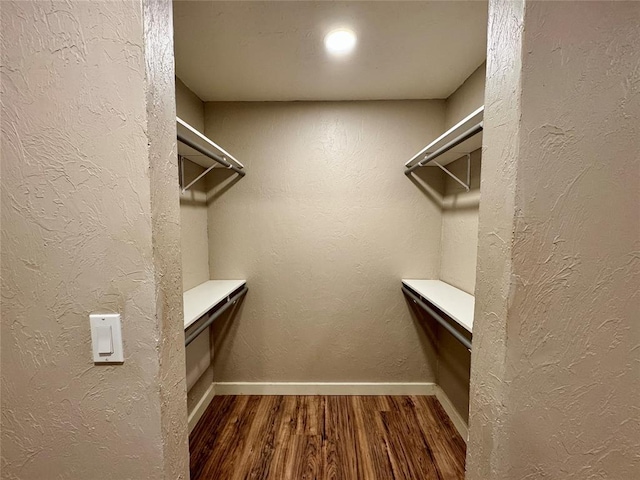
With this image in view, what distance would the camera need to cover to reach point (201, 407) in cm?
187

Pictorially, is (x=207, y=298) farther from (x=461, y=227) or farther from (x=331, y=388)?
(x=461, y=227)

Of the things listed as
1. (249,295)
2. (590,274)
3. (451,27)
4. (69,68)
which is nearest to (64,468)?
(69,68)

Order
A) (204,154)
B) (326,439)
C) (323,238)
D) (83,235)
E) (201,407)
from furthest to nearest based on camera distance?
(323,238)
(201,407)
(326,439)
(204,154)
(83,235)

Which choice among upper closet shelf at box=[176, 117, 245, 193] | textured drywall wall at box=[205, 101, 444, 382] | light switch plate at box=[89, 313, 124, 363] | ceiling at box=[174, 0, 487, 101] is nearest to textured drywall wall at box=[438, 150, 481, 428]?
textured drywall wall at box=[205, 101, 444, 382]

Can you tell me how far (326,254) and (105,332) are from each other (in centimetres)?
151

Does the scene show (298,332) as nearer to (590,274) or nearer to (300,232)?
(300,232)

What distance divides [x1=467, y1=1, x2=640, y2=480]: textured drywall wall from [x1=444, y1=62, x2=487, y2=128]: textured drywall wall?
0.99 meters

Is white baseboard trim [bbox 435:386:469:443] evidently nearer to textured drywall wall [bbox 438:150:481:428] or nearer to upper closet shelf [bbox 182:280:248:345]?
textured drywall wall [bbox 438:150:481:428]

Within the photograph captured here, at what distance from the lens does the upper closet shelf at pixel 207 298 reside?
4.14ft

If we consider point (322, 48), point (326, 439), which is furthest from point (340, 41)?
point (326, 439)

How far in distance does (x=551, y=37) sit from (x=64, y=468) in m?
1.43

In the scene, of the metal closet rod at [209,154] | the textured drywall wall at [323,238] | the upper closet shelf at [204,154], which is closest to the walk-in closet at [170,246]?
the metal closet rod at [209,154]

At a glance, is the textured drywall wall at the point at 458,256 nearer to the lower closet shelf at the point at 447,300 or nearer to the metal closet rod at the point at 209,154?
the lower closet shelf at the point at 447,300

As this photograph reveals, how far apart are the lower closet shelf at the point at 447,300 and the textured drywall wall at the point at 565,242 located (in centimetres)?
43
